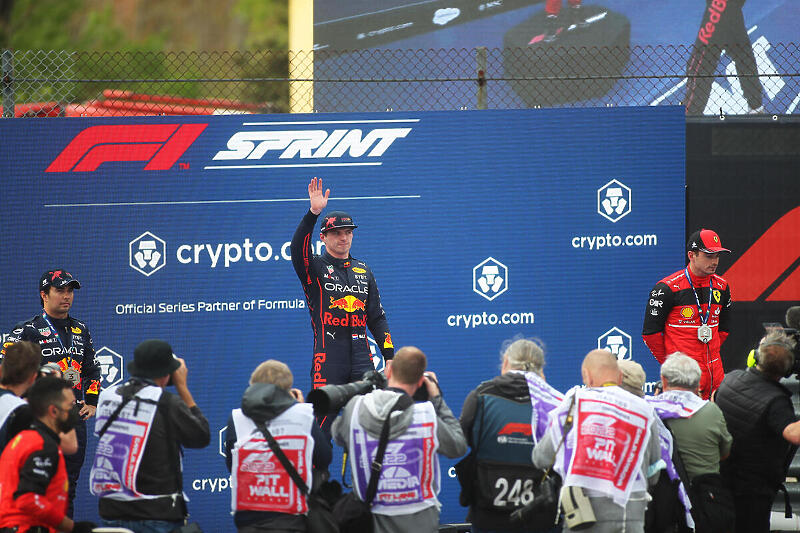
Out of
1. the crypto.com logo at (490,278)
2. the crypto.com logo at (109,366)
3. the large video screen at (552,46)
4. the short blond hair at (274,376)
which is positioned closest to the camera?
the short blond hair at (274,376)

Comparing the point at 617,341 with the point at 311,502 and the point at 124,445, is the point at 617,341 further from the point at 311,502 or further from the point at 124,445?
the point at 124,445

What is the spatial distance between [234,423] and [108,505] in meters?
0.71

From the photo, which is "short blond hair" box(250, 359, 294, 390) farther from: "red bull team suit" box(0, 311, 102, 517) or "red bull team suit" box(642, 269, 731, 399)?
"red bull team suit" box(642, 269, 731, 399)

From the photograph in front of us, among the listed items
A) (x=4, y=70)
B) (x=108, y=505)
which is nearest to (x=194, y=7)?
(x=4, y=70)

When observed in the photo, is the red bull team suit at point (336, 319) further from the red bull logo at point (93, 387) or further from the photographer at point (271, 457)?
the photographer at point (271, 457)

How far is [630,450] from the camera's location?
4168 millimetres

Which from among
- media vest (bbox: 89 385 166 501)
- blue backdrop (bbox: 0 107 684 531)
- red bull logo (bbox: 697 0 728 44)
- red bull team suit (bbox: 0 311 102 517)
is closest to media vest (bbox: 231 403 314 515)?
media vest (bbox: 89 385 166 501)

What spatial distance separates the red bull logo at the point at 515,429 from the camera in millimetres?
4363

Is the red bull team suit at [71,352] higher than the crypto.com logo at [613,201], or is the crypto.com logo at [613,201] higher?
the crypto.com logo at [613,201]

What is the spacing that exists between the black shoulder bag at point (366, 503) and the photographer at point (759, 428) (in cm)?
206

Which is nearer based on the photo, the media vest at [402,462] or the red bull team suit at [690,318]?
the media vest at [402,462]

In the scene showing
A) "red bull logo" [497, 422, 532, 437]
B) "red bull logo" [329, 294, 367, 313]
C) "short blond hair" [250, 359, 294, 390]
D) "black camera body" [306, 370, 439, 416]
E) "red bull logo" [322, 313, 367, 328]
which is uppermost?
"red bull logo" [329, 294, 367, 313]

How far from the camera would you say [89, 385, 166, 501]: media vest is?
4.18 m

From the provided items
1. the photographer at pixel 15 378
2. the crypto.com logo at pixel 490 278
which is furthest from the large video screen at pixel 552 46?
the photographer at pixel 15 378
